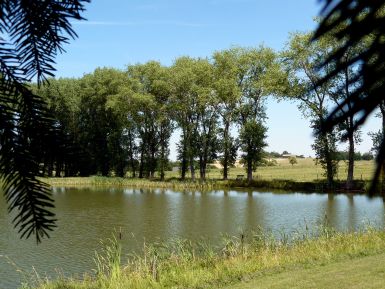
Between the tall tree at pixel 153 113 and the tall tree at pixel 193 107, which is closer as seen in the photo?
the tall tree at pixel 193 107

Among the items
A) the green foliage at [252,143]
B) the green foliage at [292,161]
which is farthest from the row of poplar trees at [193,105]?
the green foliage at [292,161]

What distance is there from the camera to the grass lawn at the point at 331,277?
9.20 m

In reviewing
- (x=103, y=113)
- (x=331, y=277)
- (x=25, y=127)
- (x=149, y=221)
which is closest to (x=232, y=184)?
(x=149, y=221)

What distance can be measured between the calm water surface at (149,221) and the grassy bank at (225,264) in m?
0.95

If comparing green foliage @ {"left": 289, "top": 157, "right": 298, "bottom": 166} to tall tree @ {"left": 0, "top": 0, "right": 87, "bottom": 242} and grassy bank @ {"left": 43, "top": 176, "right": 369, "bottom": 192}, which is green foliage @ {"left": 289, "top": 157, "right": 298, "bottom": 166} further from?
tall tree @ {"left": 0, "top": 0, "right": 87, "bottom": 242}

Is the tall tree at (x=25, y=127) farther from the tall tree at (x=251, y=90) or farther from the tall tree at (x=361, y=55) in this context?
the tall tree at (x=251, y=90)

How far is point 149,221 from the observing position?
26.0 metres

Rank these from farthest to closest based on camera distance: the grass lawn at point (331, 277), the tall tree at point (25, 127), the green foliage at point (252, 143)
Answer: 1. the green foliage at point (252, 143)
2. the grass lawn at point (331, 277)
3. the tall tree at point (25, 127)

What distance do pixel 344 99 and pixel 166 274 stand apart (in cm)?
1097

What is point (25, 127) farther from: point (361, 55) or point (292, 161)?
point (292, 161)

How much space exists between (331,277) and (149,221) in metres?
17.3

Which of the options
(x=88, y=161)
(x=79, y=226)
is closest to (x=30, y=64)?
(x=88, y=161)

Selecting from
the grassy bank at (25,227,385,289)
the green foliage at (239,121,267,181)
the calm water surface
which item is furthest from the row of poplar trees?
the grassy bank at (25,227,385,289)

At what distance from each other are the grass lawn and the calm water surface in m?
3.21
